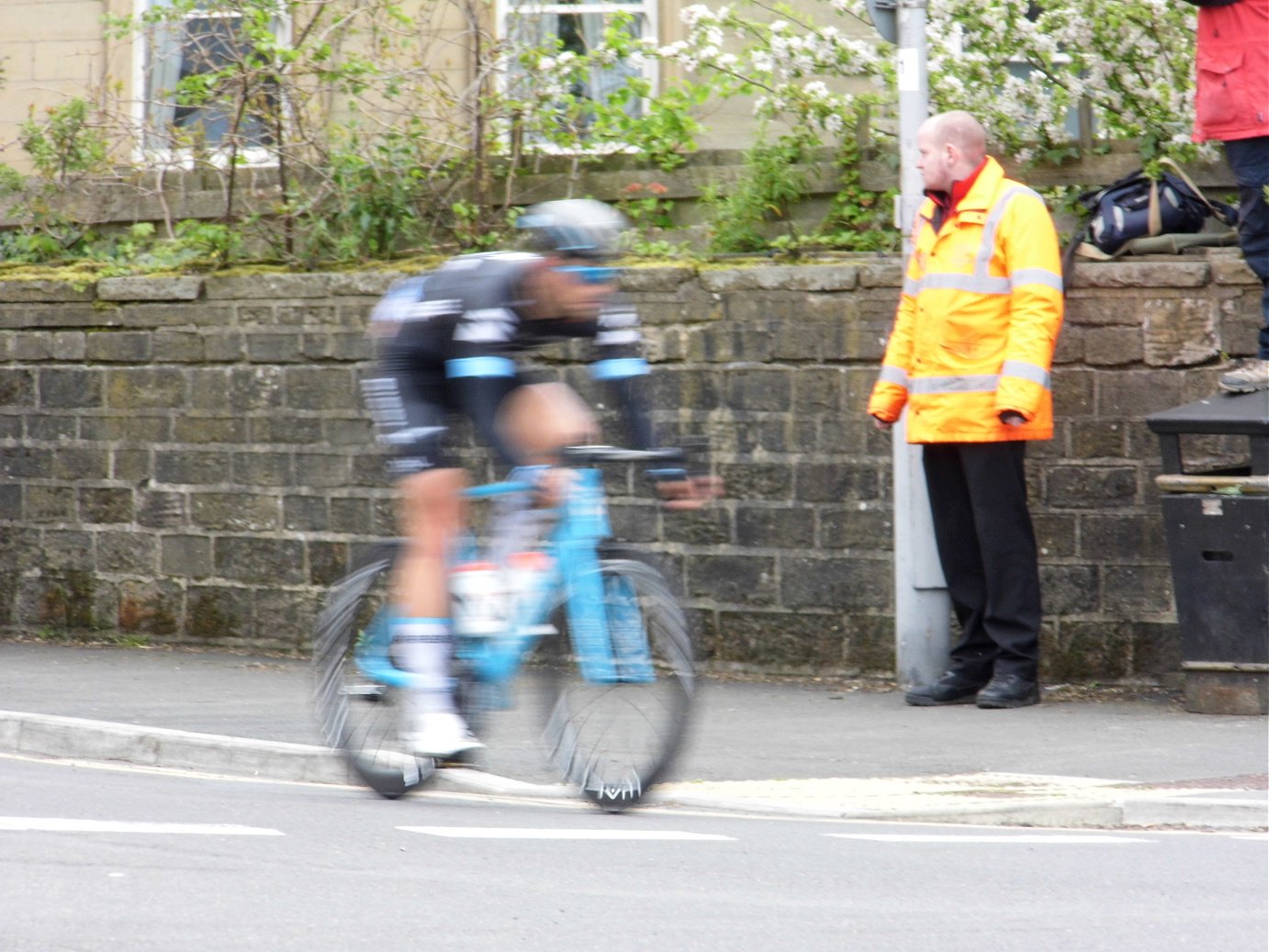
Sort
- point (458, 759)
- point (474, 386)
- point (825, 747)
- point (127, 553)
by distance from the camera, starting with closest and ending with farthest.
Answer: point (474, 386)
point (458, 759)
point (825, 747)
point (127, 553)

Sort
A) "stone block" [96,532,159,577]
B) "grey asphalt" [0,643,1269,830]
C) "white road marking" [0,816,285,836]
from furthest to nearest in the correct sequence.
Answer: "stone block" [96,532,159,577] → "grey asphalt" [0,643,1269,830] → "white road marking" [0,816,285,836]

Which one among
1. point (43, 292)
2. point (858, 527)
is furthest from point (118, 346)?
point (858, 527)

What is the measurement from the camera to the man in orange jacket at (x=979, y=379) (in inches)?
317

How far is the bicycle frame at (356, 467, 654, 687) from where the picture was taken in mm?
5797

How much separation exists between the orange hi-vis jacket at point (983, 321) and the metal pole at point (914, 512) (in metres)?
0.41

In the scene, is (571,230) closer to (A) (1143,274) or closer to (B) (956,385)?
(B) (956,385)

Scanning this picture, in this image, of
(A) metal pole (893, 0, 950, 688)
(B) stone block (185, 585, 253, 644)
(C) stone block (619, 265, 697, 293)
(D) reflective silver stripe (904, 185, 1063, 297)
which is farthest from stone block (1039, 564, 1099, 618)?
→ (B) stone block (185, 585, 253, 644)

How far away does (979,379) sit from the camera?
26.8 ft

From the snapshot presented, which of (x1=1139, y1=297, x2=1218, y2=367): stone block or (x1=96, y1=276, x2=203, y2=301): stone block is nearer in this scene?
(x1=1139, y1=297, x2=1218, y2=367): stone block

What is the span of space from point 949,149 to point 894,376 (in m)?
0.98

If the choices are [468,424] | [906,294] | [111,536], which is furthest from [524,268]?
[111,536]

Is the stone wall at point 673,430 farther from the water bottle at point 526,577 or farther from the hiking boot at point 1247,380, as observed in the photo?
the water bottle at point 526,577

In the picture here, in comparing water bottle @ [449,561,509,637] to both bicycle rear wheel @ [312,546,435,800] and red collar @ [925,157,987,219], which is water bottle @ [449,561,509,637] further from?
red collar @ [925,157,987,219]

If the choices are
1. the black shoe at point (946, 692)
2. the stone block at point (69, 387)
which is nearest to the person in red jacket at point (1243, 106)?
the black shoe at point (946, 692)
